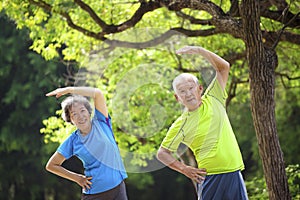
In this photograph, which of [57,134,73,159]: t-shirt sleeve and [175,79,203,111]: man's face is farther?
[57,134,73,159]: t-shirt sleeve

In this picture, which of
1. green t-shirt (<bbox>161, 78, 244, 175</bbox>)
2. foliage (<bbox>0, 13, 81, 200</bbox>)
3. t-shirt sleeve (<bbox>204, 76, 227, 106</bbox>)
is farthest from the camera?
foliage (<bbox>0, 13, 81, 200</bbox>)

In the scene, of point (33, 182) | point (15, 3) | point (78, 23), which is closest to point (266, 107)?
Answer: point (15, 3)

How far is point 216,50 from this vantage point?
9352mm

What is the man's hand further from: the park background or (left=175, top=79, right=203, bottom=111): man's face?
the park background

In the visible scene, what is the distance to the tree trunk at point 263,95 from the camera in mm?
5637

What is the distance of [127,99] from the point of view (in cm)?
720

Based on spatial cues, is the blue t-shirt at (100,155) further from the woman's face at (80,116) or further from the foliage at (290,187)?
the foliage at (290,187)

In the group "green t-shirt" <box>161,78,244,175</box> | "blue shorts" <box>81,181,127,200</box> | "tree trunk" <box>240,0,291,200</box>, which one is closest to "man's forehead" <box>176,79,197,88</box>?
"green t-shirt" <box>161,78,244,175</box>

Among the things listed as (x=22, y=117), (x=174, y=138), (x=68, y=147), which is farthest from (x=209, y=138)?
(x=22, y=117)

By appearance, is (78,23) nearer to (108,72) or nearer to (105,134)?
(108,72)

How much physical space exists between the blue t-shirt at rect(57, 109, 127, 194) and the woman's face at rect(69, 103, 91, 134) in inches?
2.3

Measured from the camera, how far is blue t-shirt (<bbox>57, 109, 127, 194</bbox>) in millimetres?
4605

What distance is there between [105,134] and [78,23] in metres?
4.21

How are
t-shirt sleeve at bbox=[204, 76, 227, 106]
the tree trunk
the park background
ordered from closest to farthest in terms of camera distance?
1. t-shirt sleeve at bbox=[204, 76, 227, 106]
2. the tree trunk
3. the park background
